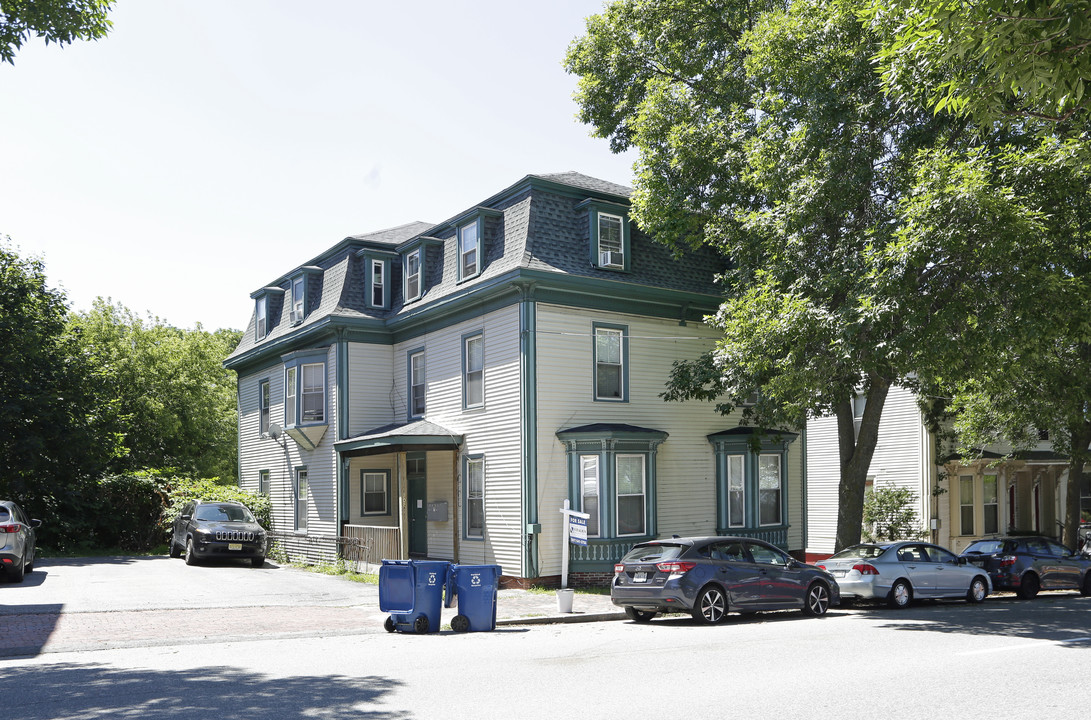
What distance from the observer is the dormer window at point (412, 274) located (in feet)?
84.3

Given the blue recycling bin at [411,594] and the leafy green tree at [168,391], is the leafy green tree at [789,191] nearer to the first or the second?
the blue recycling bin at [411,594]

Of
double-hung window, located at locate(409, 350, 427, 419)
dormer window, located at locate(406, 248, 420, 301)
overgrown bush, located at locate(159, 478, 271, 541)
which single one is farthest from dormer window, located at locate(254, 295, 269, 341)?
double-hung window, located at locate(409, 350, 427, 419)

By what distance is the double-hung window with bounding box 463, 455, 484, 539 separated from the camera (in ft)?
73.0

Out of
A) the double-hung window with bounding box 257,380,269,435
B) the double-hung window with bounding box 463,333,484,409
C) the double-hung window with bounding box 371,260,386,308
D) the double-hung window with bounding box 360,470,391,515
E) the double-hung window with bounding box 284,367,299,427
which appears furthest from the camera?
the double-hung window with bounding box 257,380,269,435

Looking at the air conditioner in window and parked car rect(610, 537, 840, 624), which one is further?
the air conditioner in window

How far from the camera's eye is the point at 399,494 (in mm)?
23750

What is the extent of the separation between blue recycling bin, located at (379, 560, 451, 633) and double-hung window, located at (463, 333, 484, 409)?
8302mm

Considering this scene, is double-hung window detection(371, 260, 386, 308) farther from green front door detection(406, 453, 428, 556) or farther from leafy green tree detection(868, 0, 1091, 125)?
leafy green tree detection(868, 0, 1091, 125)

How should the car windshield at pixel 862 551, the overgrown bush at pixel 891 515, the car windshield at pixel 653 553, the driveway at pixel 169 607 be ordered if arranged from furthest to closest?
the overgrown bush at pixel 891 515, the car windshield at pixel 862 551, the car windshield at pixel 653 553, the driveway at pixel 169 607

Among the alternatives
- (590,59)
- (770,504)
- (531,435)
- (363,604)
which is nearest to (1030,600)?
(770,504)


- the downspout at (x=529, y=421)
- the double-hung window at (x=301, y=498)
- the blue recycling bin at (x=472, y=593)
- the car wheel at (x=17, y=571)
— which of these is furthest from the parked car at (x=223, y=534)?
the blue recycling bin at (x=472, y=593)

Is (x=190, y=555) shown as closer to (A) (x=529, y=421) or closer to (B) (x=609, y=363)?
(A) (x=529, y=421)

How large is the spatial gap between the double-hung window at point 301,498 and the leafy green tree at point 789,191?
40.4 feet

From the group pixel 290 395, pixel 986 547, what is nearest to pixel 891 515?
pixel 986 547
